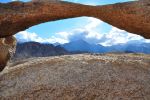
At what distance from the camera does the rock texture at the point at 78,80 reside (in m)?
11.3

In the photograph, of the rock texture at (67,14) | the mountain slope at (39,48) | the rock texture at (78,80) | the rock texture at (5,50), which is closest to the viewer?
the rock texture at (78,80)

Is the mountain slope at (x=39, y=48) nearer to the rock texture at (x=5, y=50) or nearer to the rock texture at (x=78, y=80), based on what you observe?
the rock texture at (x=5, y=50)

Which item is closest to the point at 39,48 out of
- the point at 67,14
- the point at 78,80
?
the point at 67,14

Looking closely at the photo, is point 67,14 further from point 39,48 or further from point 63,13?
point 39,48

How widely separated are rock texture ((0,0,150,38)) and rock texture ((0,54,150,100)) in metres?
1.31

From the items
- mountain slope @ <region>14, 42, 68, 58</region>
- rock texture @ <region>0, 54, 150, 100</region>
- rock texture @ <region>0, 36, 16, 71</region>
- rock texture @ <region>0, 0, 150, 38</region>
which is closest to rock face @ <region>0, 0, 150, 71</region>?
Answer: rock texture @ <region>0, 0, 150, 38</region>

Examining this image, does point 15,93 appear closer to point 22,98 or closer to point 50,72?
point 22,98

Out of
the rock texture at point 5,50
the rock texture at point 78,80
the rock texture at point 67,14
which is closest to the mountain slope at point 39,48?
the rock texture at point 5,50

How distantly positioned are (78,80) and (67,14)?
296 cm

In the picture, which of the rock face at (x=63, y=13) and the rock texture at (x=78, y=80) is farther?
the rock face at (x=63, y=13)

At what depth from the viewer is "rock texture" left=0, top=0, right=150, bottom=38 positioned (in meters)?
13.0

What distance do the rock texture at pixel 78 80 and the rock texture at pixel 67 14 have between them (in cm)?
131

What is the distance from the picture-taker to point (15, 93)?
11.8m

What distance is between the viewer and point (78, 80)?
11836 millimetres
